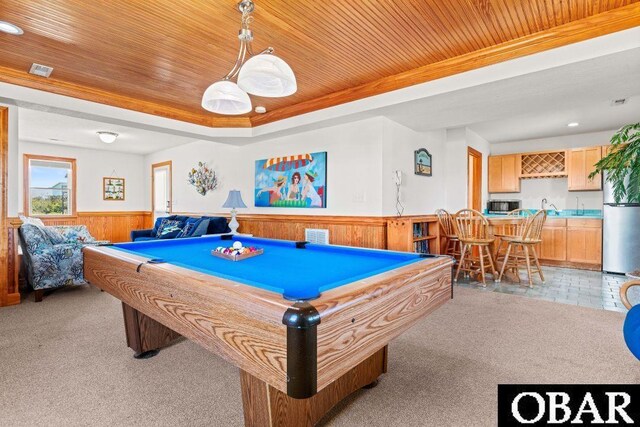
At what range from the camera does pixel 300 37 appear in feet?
8.45

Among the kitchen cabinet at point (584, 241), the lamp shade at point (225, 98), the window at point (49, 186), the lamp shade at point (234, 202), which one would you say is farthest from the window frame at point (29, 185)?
the kitchen cabinet at point (584, 241)

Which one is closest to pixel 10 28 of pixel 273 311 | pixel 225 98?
pixel 225 98

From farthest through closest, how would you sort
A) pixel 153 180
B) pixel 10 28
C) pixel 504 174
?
pixel 153 180, pixel 504 174, pixel 10 28

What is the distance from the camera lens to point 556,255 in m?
5.52

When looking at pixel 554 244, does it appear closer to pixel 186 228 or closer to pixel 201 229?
pixel 201 229

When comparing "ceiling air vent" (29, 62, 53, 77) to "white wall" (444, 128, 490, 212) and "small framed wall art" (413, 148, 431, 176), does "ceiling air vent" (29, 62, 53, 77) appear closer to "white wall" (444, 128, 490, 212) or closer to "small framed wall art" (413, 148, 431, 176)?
"small framed wall art" (413, 148, 431, 176)

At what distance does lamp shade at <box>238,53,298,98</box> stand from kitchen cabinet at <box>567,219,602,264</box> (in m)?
5.53

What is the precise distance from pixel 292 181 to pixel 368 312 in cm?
378

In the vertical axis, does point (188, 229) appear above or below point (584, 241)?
above

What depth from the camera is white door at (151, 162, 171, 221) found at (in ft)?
24.5

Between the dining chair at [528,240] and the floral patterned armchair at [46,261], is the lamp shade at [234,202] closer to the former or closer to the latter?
the floral patterned armchair at [46,261]

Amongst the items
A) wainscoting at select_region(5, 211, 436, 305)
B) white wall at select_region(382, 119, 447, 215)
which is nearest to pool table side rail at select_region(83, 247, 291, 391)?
wainscoting at select_region(5, 211, 436, 305)

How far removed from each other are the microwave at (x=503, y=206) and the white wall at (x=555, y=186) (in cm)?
27

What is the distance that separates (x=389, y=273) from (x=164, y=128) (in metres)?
4.19
